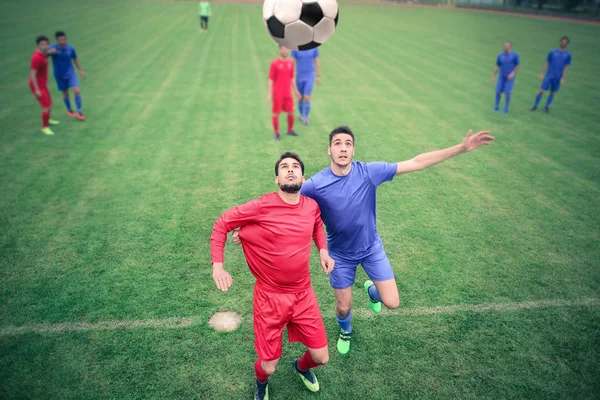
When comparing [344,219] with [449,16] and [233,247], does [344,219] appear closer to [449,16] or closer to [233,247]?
[233,247]

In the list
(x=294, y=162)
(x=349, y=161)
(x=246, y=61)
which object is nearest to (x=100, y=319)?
(x=294, y=162)

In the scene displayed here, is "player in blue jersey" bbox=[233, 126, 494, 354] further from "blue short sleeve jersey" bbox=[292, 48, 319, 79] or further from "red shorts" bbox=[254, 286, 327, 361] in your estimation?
"blue short sleeve jersey" bbox=[292, 48, 319, 79]

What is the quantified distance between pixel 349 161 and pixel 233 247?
260cm

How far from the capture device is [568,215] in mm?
6242

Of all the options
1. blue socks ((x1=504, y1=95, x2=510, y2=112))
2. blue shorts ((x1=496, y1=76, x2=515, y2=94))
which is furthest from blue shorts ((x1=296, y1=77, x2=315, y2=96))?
blue socks ((x1=504, y1=95, x2=510, y2=112))

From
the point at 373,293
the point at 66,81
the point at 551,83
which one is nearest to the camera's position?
the point at 373,293

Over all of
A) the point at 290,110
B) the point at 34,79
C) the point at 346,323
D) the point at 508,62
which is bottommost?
the point at 346,323

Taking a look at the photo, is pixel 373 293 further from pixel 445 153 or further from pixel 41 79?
pixel 41 79

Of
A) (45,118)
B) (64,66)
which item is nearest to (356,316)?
(45,118)

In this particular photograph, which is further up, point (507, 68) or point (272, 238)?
point (507, 68)

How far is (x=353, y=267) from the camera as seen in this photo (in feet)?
12.5

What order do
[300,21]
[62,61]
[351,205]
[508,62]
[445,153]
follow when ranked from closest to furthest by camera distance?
1. [445,153]
2. [351,205]
3. [300,21]
4. [62,61]
5. [508,62]

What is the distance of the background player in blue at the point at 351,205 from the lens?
3.45m

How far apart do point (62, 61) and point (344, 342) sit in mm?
10143
